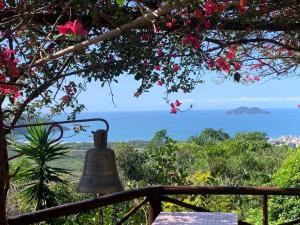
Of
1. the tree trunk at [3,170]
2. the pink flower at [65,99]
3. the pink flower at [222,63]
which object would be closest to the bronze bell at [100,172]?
the tree trunk at [3,170]

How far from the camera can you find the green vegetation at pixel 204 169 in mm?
5094

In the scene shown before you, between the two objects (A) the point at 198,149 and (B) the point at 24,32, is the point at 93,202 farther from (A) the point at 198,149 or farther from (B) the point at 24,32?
(A) the point at 198,149

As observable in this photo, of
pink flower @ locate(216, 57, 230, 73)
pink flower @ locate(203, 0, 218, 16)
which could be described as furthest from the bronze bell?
pink flower @ locate(216, 57, 230, 73)

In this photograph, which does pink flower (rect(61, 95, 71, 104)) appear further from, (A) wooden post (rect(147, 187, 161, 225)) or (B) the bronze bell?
(B) the bronze bell

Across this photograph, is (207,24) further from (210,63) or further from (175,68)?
(210,63)

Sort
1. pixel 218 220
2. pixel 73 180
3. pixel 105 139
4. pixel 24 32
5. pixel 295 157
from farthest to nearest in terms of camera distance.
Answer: pixel 73 180 → pixel 295 157 → pixel 24 32 → pixel 218 220 → pixel 105 139

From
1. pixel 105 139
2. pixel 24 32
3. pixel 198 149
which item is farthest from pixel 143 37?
pixel 198 149

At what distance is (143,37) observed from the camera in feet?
10.7

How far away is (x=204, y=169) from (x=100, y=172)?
8.44 m

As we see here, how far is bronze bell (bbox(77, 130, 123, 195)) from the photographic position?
79.5 inches

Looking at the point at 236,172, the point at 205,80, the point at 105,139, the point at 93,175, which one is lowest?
the point at 236,172

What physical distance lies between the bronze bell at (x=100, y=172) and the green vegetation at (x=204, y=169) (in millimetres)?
675

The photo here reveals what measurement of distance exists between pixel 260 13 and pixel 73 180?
4449 mm

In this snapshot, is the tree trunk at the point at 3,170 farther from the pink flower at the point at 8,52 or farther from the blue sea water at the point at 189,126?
the blue sea water at the point at 189,126
